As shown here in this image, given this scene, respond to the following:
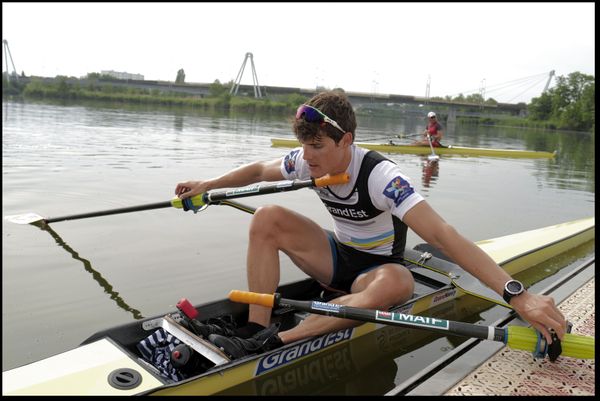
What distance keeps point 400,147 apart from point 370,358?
13914 mm

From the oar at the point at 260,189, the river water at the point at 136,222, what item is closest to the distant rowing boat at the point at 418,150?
the river water at the point at 136,222

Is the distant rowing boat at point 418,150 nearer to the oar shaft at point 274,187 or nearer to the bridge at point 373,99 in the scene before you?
the oar shaft at point 274,187

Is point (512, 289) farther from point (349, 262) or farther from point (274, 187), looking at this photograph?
point (274, 187)

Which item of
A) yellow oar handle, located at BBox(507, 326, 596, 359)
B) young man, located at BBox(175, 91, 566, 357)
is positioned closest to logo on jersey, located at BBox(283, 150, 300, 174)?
young man, located at BBox(175, 91, 566, 357)

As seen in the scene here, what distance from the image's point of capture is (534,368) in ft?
10.1

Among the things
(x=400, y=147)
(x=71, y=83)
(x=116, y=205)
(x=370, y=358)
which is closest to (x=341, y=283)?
(x=370, y=358)

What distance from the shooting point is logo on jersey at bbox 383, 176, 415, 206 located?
10.8 ft

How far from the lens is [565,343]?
3.02 metres

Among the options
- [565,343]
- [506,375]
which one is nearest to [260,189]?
[506,375]

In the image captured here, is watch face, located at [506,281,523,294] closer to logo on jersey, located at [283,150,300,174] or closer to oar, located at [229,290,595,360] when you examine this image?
oar, located at [229,290,595,360]

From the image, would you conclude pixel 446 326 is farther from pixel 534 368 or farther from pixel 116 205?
pixel 116 205

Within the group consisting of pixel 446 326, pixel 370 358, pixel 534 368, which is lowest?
pixel 370 358

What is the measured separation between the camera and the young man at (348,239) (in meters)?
3.08

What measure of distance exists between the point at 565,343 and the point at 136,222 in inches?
227
